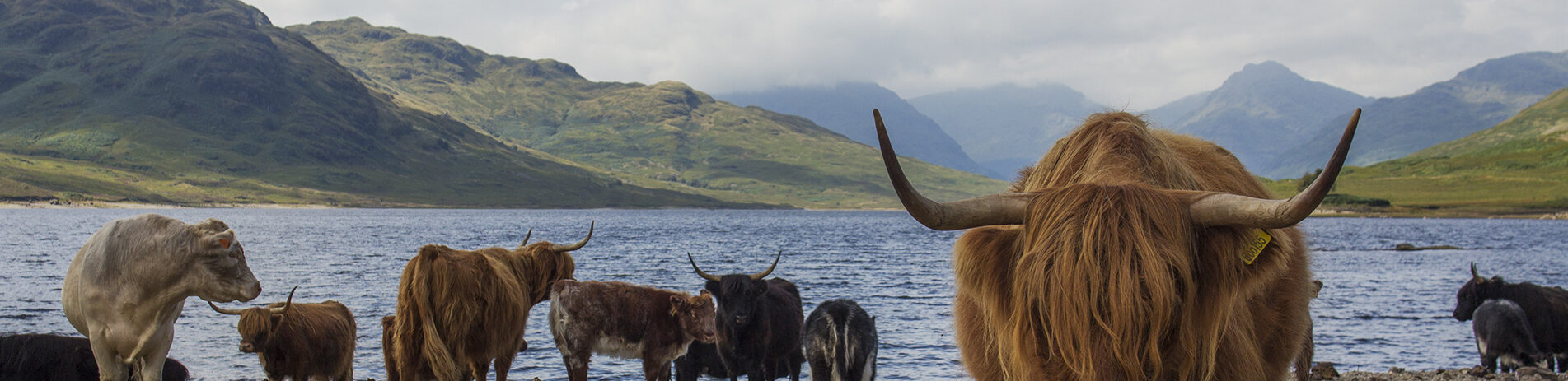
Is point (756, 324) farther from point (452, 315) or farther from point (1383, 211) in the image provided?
point (1383, 211)

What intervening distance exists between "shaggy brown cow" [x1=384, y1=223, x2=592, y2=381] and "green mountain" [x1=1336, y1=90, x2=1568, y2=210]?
161m

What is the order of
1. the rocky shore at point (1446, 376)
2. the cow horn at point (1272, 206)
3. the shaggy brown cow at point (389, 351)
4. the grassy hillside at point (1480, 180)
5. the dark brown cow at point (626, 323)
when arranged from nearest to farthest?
the cow horn at point (1272, 206)
the shaggy brown cow at point (389, 351)
the dark brown cow at point (626, 323)
the rocky shore at point (1446, 376)
the grassy hillside at point (1480, 180)

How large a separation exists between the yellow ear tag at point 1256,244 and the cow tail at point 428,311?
7.13 meters

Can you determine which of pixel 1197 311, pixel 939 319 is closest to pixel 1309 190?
Result: pixel 1197 311

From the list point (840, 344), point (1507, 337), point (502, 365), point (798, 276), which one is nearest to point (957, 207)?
point (502, 365)

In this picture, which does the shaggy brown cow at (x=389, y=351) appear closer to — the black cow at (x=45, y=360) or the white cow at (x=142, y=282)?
the black cow at (x=45, y=360)

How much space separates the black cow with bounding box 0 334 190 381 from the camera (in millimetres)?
8836

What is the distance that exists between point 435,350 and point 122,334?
154 inches

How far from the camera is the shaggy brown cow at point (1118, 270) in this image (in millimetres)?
3416

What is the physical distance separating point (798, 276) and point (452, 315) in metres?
33.2

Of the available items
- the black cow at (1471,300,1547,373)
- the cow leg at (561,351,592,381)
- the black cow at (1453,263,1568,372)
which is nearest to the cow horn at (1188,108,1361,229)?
the cow leg at (561,351,592,381)

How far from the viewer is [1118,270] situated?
3416mm

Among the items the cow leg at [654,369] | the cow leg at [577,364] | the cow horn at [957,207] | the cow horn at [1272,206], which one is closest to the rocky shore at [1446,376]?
the cow leg at [654,369]

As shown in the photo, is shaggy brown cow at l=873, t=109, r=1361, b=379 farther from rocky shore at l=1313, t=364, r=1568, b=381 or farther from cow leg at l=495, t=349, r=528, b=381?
rocky shore at l=1313, t=364, r=1568, b=381
